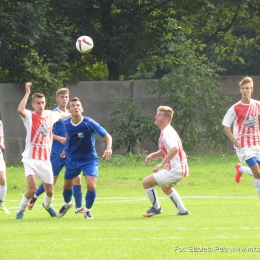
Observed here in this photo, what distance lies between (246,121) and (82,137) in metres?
2.85

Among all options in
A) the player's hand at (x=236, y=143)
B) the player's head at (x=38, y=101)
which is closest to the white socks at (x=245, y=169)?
the player's hand at (x=236, y=143)

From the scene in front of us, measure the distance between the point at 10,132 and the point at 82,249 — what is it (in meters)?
17.5

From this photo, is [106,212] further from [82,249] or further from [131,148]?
[131,148]

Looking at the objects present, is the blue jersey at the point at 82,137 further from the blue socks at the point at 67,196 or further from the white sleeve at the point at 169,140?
the white sleeve at the point at 169,140

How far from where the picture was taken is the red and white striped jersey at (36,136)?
13.6 metres

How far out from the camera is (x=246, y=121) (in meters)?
14.3

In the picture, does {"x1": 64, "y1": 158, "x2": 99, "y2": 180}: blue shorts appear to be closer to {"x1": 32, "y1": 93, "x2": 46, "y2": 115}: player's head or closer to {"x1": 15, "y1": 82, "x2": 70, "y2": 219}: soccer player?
{"x1": 15, "y1": 82, "x2": 70, "y2": 219}: soccer player

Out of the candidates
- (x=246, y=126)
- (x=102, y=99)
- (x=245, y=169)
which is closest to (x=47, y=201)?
(x=246, y=126)

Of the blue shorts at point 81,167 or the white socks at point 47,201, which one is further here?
the white socks at point 47,201

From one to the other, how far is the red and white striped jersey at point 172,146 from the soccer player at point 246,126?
1.35 m

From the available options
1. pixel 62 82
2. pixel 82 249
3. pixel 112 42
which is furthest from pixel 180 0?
pixel 82 249

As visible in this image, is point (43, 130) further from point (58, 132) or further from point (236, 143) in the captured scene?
point (236, 143)

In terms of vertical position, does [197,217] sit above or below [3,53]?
below

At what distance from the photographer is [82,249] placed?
928cm
